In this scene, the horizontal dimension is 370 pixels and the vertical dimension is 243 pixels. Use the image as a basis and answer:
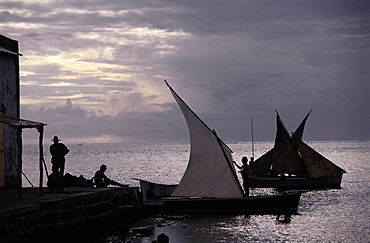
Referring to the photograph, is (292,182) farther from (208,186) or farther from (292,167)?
(208,186)

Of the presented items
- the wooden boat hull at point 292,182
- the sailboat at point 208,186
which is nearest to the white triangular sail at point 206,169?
the sailboat at point 208,186

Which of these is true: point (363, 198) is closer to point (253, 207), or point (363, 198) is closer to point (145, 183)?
point (253, 207)

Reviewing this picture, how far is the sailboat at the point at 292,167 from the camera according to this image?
5097cm

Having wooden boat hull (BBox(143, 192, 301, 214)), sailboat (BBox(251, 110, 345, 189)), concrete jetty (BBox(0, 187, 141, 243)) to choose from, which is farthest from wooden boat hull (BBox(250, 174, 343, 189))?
concrete jetty (BBox(0, 187, 141, 243))

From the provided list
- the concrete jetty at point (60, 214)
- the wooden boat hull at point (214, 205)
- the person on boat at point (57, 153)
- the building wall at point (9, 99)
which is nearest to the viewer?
the concrete jetty at point (60, 214)

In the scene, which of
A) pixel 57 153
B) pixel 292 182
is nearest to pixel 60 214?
pixel 57 153

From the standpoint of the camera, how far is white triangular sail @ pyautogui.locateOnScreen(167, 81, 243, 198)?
105ft

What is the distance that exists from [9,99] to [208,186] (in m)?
12.3

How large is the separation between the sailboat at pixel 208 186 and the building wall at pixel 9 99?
8.20 metres

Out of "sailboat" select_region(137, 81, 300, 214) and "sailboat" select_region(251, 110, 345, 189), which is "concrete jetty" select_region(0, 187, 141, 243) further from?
"sailboat" select_region(251, 110, 345, 189)

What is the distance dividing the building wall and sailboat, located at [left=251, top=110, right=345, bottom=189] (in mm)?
28739

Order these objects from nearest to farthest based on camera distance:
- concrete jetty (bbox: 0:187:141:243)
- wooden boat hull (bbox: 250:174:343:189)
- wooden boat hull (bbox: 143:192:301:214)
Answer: concrete jetty (bbox: 0:187:141:243)
wooden boat hull (bbox: 143:192:301:214)
wooden boat hull (bbox: 250:174:343:189)

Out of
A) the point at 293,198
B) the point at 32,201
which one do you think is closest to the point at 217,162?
the point at 293,198

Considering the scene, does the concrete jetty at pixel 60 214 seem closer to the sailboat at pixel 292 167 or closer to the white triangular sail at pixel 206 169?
the white triangular sail at pixel 206 169
